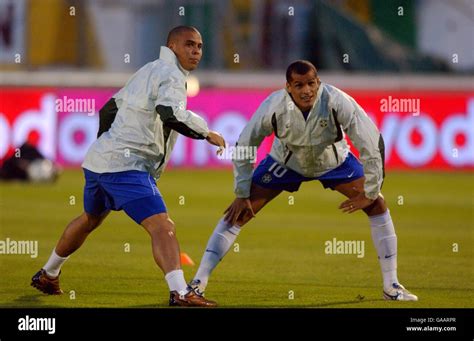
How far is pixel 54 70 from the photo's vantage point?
33.4 meters

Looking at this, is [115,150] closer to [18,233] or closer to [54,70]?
[18,233]

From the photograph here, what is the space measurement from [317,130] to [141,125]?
159 cm

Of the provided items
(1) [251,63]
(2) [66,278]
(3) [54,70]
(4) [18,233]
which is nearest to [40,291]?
(2) [66,278]

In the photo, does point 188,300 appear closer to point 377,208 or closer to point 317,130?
point 317,130

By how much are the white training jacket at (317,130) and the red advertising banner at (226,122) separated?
17.8m

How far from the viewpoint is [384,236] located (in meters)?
11.7

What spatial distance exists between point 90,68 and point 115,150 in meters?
23.6

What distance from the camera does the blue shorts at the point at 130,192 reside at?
Result: 1074cm

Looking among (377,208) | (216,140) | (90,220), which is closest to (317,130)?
(377,208)

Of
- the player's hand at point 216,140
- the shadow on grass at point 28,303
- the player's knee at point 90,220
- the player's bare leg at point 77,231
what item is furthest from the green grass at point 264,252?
the player's hand at point 216,140

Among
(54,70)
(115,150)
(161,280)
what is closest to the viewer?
(115,150)

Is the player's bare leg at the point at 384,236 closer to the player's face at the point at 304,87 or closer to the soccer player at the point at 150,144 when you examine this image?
the player's face at the point at 304,87
